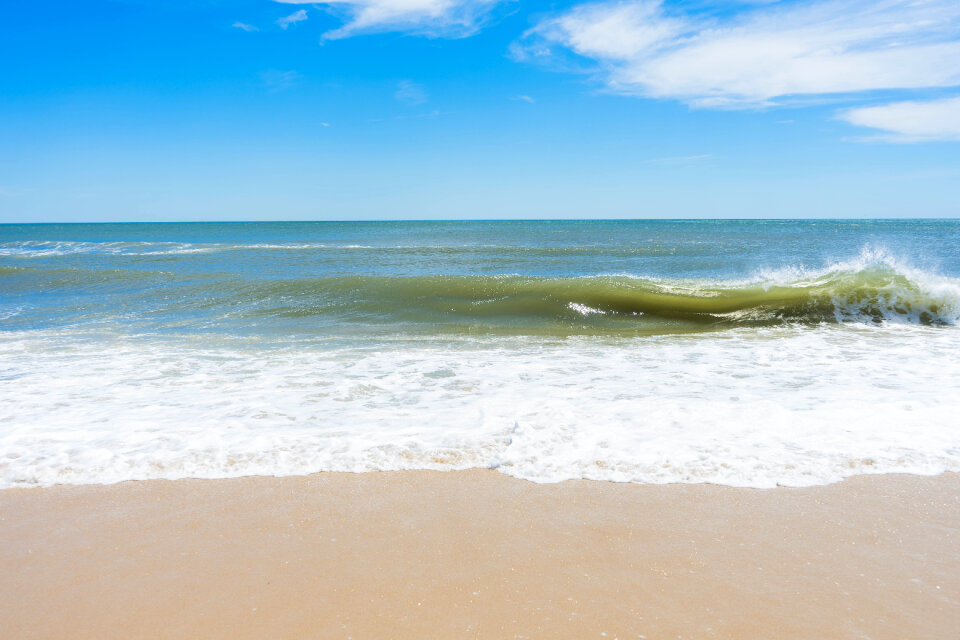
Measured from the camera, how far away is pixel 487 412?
524 centimetres

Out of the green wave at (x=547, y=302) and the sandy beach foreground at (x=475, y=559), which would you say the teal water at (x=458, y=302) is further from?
the sandy beach foreground at (x=475, y=559)

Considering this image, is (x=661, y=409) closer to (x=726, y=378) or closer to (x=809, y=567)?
(x=726, y=378)

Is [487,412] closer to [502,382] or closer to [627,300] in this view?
[502,382]

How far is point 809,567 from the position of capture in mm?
2906

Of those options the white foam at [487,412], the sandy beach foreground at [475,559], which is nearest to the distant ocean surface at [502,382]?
the white foam at [487,412]

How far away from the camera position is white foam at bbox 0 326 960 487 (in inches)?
163

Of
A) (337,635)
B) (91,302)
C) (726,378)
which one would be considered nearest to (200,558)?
(337,635)

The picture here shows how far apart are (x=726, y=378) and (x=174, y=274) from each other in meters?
18.1

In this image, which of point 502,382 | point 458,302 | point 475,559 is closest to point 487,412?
point 502,382

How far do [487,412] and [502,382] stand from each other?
1106 mm

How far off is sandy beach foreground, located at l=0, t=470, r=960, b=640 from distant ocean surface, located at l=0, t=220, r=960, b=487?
316mm

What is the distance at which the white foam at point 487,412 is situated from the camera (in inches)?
163

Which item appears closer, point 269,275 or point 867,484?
point 867,484

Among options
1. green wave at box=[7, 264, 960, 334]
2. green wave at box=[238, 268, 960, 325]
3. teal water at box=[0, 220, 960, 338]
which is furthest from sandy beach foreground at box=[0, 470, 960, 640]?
green wave at box=[238, 268, 960, 325]
